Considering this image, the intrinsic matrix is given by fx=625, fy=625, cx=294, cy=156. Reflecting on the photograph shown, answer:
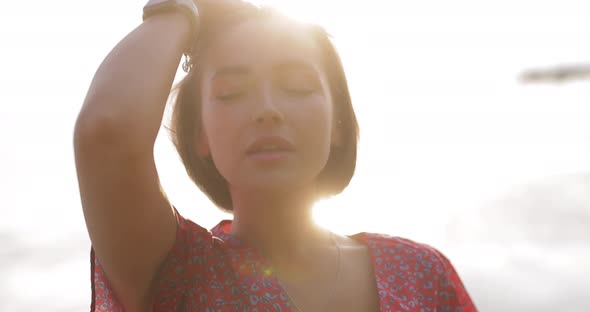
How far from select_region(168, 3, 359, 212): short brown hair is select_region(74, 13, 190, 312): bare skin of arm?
0.39 m

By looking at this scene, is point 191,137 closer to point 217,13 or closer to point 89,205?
point 217,13

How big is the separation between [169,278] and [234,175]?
0.36m

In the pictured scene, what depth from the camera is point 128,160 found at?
1352 millimetres

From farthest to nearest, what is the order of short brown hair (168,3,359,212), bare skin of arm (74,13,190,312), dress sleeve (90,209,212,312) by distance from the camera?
short brown hair (168,3,359,212) → dress sleeve (90,209,212,312) → bare skin of arm (74,13,190,312)

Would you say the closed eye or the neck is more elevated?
the closed eye

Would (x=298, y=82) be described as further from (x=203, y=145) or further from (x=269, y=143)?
(x=203, y=145)

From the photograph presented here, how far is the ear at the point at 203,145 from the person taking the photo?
2023 mm

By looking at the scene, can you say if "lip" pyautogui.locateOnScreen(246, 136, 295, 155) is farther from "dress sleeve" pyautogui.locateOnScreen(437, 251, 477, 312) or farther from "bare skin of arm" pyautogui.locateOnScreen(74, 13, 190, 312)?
"dress sleeve" pyautogui.locateOnScreen(437, 251, 477, 312)

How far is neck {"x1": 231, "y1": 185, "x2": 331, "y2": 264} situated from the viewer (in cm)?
192

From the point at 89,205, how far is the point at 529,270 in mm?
4445

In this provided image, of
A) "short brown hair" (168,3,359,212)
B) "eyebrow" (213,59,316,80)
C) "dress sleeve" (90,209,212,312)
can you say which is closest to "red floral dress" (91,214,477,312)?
"dress sleeve" (90,209,212,312)

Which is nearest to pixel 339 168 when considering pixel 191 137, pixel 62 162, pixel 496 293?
pixel 191 137

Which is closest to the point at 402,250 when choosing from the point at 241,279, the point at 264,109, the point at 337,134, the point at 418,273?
the point at 418,273

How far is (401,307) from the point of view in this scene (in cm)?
192
